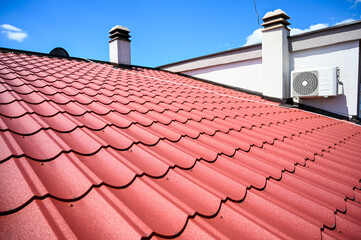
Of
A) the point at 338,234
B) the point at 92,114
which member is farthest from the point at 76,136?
the point at 338,234

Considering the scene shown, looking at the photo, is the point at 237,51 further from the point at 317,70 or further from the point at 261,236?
the point at 261,236

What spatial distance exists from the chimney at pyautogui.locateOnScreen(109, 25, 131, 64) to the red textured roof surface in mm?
3720

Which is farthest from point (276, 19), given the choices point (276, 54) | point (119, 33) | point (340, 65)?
point (119, 33)

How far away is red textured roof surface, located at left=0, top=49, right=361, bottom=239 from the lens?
1075 millimetres

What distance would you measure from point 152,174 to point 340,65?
5.70m

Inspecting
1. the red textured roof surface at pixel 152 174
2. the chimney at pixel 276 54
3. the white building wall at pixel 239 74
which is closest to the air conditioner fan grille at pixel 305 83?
the chimney at pixel 276 54

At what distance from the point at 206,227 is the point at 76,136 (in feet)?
4.37

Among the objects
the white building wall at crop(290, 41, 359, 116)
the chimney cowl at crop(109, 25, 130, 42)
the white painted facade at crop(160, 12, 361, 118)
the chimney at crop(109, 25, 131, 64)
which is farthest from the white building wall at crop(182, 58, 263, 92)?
the chimney cowl at crop(109, 25, 130, 42)

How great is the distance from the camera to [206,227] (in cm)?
116

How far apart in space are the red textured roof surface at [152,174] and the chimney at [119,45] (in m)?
3.72

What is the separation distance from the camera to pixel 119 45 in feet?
22.0

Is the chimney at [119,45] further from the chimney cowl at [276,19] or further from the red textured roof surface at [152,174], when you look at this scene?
the chimney cowl at [276,19]

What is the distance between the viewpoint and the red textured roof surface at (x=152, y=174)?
3.53ft

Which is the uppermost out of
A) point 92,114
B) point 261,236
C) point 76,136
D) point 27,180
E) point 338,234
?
point 92,114
